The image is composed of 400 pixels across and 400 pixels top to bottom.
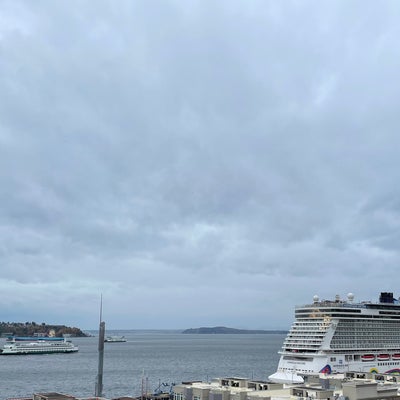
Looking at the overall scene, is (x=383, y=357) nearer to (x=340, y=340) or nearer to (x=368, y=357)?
(x=368, y=357)

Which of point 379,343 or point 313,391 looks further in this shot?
point 379,343

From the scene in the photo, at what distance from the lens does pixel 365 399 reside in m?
49.2

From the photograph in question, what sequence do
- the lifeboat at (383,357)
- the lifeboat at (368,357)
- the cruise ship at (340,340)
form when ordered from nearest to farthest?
1. the cruise ship at (340,340)
2. the lifeboat at (368,357)
3. the lifeboat at (383,357)

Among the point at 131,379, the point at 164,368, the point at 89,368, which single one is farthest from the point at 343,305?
the point at 89,368

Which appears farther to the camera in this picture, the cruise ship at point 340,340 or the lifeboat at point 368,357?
the lifeboat at point 368,357

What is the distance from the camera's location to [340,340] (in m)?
93.2

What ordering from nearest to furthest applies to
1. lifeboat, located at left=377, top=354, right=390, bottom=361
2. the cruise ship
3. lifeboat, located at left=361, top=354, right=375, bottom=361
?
the cruise ship < lifeboat, located at left=361, top=354, right=375, bottom=361 < lifeboat, located at left=377, top=354, right=390, bottom=361

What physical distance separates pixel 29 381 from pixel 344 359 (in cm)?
6425

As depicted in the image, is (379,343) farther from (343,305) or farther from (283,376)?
(283,376)

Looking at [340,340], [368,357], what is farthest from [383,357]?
[340,340]

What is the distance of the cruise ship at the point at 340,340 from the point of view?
287ft

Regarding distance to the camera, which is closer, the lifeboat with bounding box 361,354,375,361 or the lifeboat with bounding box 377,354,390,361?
the lifeboat with bounding box 361,354,375,361

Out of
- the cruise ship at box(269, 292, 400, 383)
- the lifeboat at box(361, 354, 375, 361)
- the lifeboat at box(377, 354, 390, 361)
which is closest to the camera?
the cruise ship at box(269, 292, 400, 383)

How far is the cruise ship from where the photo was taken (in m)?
87.6
